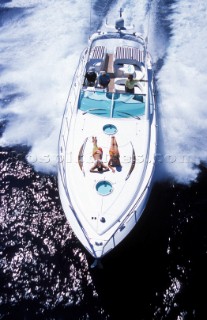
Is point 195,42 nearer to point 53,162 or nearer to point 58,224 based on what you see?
point 53,162

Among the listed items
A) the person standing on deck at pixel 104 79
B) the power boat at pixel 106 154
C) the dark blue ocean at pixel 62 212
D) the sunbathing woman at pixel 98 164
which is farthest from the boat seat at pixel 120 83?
the sunbathing woman at pixel 98 164

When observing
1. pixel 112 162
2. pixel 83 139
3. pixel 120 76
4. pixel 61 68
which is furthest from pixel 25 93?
pixel 112 162

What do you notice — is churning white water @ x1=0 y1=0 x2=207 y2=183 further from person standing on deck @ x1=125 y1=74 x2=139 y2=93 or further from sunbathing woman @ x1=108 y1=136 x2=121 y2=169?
sunbathing woman @ x1=108 y1=136 x2=121 y2=169

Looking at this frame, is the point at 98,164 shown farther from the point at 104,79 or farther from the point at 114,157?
the point at 104,79

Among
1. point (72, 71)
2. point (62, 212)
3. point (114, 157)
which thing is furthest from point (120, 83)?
point (62, 212)

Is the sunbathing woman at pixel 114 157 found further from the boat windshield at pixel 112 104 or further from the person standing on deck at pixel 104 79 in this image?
the person standing on deck at pixel 104 79
